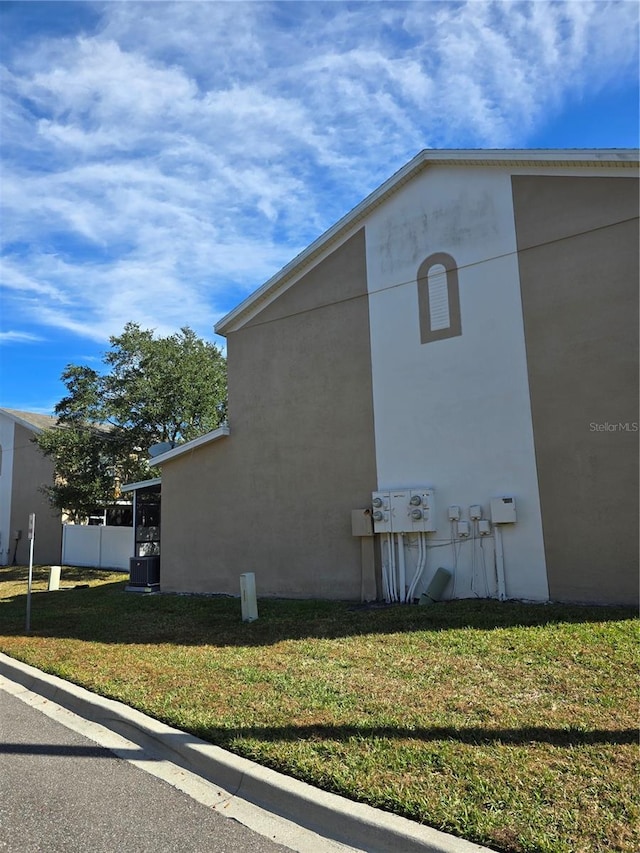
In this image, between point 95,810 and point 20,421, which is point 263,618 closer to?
point 95,810

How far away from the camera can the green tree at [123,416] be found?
20078 mm

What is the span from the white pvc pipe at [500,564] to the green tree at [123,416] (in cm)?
1361

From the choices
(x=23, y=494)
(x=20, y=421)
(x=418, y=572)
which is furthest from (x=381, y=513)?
(x=20, y=421)

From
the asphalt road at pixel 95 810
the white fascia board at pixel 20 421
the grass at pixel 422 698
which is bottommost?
the asphalt road at pixel 95 810

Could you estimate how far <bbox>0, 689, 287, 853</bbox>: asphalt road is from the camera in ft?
10.9

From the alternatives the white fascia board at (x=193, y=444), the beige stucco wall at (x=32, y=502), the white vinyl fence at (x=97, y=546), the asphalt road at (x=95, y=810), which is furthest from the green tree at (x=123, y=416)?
the asphalt road at (x=95, y=810)

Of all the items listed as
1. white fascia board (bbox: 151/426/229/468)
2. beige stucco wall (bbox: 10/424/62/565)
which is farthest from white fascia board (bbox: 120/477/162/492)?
beige stucco wall (bbox: 10/424/62/565)

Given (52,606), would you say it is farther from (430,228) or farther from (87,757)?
(430,228)

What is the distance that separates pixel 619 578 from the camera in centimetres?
859

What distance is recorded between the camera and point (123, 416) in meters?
20.8

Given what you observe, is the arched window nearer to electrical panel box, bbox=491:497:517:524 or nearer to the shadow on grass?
electrical panel box, bbox=491:497:517:524

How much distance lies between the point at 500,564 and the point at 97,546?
1706 centimetres

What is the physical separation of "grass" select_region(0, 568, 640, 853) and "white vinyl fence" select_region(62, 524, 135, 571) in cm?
1152

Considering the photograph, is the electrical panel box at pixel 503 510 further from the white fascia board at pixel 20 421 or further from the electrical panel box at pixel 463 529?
the white fascia board at pixel 20 421
